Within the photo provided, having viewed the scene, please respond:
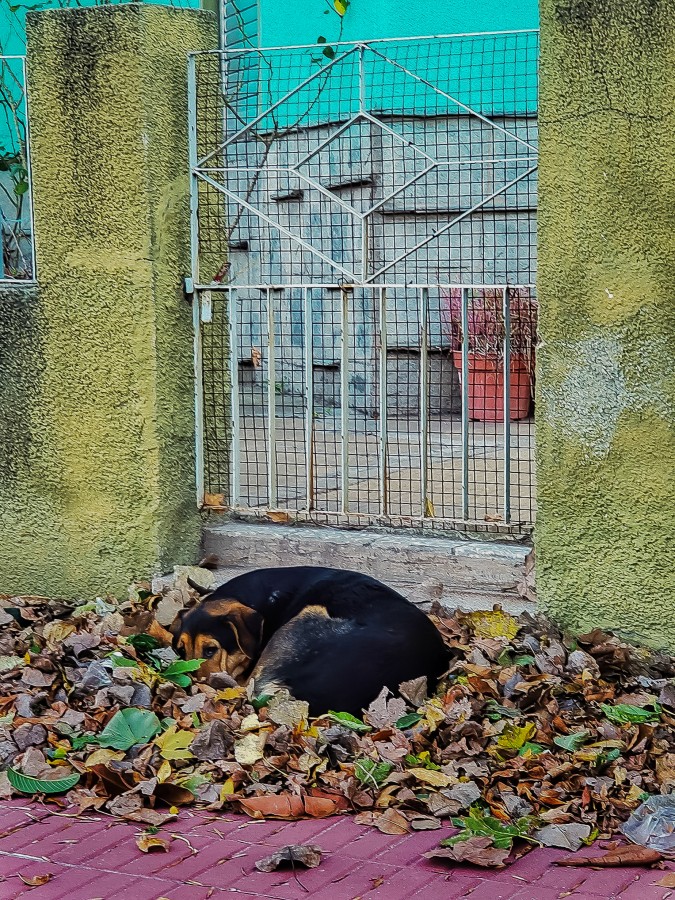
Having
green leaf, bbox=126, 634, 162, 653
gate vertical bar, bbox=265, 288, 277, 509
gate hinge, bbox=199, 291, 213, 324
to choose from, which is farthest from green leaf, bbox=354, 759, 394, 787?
gate hinge, bbox=199, 291, 213, 324

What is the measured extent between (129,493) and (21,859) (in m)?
2.47

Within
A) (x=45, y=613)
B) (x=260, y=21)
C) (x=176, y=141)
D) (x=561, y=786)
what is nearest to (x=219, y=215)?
(x=176, y=141)

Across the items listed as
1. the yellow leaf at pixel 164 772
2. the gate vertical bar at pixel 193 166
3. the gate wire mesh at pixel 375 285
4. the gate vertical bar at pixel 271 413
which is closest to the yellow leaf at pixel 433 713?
the yellow leaf at pixel 164 772

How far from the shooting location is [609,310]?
188 inches

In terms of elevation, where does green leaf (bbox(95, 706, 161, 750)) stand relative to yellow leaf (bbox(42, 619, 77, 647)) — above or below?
below

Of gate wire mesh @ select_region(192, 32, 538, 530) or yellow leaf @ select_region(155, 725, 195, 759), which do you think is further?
gate wire mesh @ select_region(192, 32, 538, 530)

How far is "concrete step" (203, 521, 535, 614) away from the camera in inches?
208

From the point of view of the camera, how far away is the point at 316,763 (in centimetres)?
402

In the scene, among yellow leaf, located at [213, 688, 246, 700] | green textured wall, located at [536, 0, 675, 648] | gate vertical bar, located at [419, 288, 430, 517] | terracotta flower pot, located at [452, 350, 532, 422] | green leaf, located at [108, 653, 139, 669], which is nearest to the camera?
yellow leaf, located at [213, 688, 246, 700]

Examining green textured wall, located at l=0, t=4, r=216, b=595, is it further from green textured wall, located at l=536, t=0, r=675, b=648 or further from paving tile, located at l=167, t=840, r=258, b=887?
paving tile, located at l=167, t=840, r=258, b=887

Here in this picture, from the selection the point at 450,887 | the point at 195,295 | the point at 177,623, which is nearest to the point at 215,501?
the point at 177,623

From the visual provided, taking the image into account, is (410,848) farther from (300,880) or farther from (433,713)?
(433,713)

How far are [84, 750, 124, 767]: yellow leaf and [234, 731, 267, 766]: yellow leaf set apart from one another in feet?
1.37

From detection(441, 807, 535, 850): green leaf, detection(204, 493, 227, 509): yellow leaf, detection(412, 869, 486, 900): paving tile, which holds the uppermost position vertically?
detection(204, 493, 227, 509): yellow leaf
